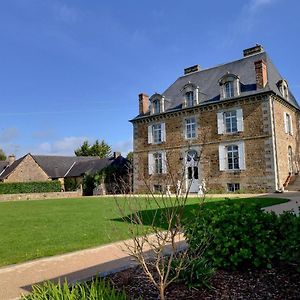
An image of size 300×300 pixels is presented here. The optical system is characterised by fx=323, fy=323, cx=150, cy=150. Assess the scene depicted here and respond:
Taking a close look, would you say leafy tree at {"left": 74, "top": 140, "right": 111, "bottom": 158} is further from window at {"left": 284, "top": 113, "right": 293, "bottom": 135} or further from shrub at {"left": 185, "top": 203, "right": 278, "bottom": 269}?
shrub at {"left": 185, "top": 203, "right": 278, "bottom": 269}

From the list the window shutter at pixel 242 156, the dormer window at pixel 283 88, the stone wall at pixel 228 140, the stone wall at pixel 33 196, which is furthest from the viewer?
the stone wall at pixel 33 196

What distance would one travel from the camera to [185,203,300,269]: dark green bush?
12.7ft

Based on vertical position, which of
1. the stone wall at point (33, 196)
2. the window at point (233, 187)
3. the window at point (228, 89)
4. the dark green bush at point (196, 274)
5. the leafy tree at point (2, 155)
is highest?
the leafy tree at point (2, 155)

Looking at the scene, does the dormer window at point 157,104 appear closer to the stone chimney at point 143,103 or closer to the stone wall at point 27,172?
the stone chimney at point 143,103

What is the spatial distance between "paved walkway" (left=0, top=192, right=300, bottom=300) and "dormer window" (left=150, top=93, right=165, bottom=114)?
64.2 ft

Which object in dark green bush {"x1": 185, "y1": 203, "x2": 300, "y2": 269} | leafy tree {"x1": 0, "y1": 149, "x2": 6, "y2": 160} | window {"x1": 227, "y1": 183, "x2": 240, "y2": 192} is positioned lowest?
dark green bush {"x1": 185, "y1": 203, "x2": 300, "y2": 269}

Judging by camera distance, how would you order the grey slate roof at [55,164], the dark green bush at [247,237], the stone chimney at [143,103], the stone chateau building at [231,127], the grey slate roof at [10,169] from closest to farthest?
the dark green bush at [247,237] → the stone chateau building at [231,127] → the stone chimney at [143,103] → the grey slate roof at [10,169] → the grey slate roof at [55,164]

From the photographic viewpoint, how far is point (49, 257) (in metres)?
5.86

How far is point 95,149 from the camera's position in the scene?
55438 mm

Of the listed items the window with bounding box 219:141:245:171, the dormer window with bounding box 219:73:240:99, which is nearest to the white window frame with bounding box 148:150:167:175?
the window with bounding box 219:141:245:171

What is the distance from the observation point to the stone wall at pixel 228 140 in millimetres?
19922

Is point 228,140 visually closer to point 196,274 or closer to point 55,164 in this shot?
point 196,274

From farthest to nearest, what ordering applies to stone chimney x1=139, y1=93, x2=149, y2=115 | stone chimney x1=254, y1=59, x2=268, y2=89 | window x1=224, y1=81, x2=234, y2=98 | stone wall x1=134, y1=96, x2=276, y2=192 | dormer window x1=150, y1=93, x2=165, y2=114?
stone chimney x1=139, y1=93, x2=149, y2=115
dormer window x1=150, y1=93, x2=165, y2=114
window x1=224, y1=81, x2=234, y2=98
stone chimney x1=254, y1=59, x2=268, y2=89
stone wall x1=134, y1=96, x2=276, y2=192

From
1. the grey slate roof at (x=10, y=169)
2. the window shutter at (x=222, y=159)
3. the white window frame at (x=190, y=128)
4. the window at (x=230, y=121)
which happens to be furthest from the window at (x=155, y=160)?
the grey slate roof at (x=10, y=169)
